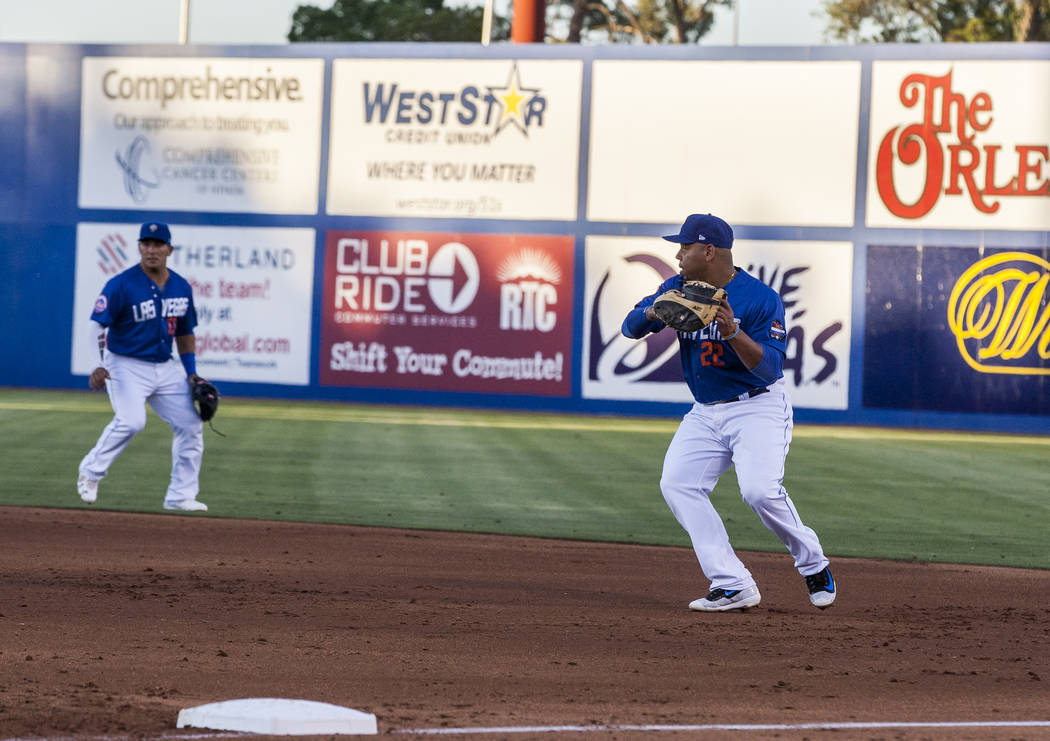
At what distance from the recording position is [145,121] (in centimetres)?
2536

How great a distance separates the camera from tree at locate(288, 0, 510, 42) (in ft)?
196

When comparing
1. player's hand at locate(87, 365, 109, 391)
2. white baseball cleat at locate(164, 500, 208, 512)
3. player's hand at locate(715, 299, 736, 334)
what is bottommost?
white baseball cleat at locate(164, 500, 208, 512)

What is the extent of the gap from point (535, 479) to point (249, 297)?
11.9 m

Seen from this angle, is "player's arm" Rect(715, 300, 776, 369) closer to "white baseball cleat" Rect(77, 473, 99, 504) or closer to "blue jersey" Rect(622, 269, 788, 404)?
"blue jersey" Rect(622, 269, 788, 404)

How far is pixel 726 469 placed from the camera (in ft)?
23.7

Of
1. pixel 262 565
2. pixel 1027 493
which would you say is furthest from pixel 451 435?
pixel 262 565

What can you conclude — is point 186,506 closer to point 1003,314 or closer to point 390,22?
point 1003,314

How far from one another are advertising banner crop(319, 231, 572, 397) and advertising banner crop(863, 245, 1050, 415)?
5114 mm

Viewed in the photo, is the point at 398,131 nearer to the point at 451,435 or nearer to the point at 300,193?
the point at 300,193

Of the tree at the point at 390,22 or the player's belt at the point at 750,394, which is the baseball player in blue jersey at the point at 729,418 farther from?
the tree at the point at 390,22

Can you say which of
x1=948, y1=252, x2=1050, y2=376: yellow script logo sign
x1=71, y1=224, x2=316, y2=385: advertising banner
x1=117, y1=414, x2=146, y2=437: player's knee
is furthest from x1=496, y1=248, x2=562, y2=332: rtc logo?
x1=117, y1=414, x2=146, y2=437: player's knee

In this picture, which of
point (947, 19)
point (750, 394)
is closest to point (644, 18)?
point (947, 19)

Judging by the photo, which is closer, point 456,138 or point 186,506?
point 186,506

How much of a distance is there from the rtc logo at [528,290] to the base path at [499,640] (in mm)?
14313
